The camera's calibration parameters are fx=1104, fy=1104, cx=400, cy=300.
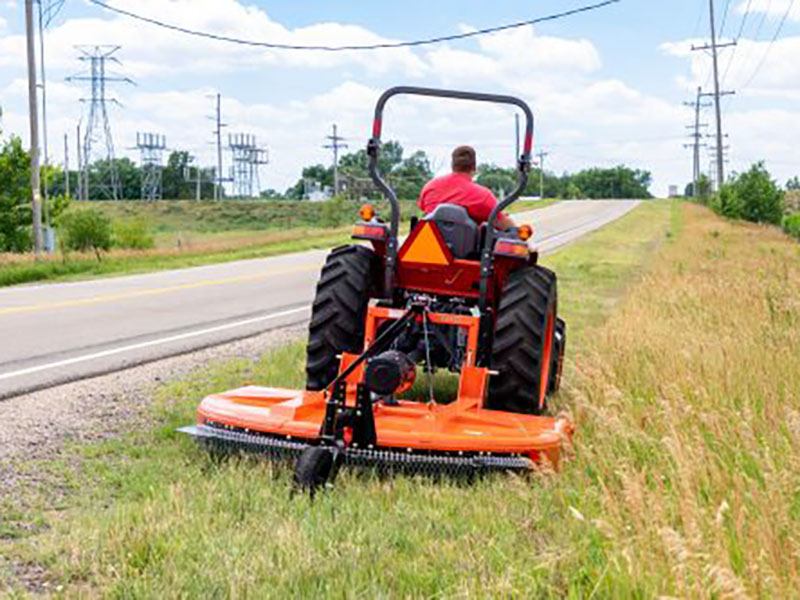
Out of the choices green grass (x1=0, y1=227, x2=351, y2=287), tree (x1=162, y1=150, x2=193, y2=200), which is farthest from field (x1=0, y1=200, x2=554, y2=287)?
tree (x1=162, y1=150, x2=193, y2=200)

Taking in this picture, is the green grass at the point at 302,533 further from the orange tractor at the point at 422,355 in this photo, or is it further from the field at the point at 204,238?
the field at the point at 204,238

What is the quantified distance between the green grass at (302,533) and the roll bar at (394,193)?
1.33 metres

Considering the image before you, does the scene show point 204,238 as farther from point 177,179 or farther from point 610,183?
point 610,183

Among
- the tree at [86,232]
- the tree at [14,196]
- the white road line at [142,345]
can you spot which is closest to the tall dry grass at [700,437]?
the white road line at [142,345]

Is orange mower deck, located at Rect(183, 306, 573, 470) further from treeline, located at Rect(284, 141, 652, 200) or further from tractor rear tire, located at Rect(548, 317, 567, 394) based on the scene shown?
treeline, located at Rect(284, 141, 652, 200)

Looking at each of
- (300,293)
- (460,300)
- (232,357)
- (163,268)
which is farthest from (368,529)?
(163,268)

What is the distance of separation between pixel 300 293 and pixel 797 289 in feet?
26.2

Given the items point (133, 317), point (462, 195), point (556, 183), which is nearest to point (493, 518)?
point (462, 195)

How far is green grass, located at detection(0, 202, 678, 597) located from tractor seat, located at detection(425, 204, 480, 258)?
1.39 m

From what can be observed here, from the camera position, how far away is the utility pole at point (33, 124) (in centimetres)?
2566

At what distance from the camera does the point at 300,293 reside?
17078mm

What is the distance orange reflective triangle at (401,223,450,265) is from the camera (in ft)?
21.5

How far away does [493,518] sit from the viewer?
4.52m

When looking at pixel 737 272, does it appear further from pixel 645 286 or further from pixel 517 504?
pixel 517 504
